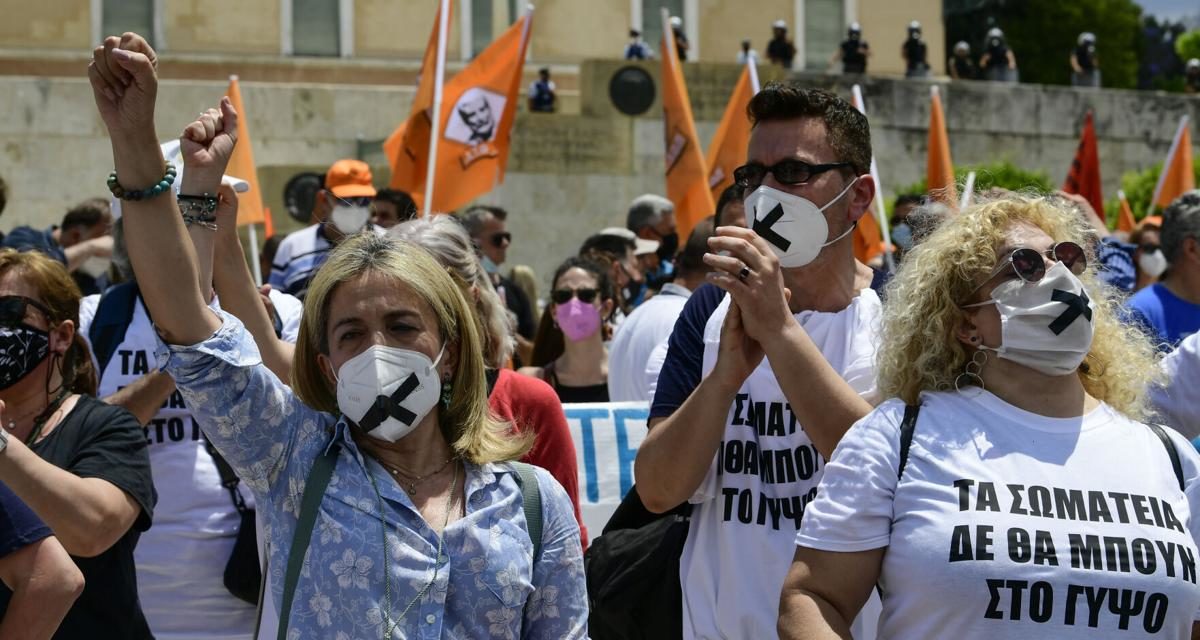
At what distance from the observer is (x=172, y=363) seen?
2766 millimetres

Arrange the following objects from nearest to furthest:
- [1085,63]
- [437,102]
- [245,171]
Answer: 1. [245,171]
2. [437,102]
3. [1085,63]

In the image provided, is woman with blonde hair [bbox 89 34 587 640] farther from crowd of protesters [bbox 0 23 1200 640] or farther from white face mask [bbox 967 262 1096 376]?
white face mask [bbox 967 262 1096 376]

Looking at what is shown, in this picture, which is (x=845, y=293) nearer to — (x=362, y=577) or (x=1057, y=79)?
(x=362, y=577)

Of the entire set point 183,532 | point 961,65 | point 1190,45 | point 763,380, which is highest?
point 1190,45

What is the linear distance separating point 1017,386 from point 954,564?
1.28ft

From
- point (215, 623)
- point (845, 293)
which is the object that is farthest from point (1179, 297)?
point (215, 623)

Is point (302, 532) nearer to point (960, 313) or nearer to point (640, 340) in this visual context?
point (960, 313)

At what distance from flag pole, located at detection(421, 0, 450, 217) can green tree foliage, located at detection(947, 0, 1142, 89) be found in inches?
1567

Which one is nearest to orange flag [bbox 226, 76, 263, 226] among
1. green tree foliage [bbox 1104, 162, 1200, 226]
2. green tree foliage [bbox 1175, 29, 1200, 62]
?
green tree foliage [bbox 1104, 162, 1200, 226]

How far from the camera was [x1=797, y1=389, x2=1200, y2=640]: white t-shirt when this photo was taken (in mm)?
2691

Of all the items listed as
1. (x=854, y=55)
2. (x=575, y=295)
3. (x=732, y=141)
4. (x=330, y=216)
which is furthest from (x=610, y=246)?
(x=854, y=55)

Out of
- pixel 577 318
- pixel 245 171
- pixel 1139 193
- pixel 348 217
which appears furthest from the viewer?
pixel 1139 193

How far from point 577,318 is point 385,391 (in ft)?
14.0

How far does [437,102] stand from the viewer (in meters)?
9.10
